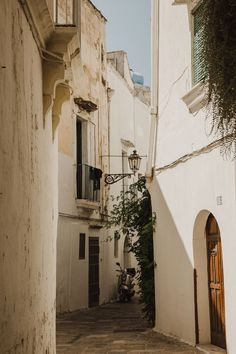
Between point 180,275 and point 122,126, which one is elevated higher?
point 122,126

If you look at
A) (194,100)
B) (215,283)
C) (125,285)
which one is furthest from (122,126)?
(215,283)

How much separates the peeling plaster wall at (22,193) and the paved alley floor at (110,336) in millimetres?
2649

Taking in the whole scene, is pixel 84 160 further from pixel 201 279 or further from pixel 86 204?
pixel 201 279

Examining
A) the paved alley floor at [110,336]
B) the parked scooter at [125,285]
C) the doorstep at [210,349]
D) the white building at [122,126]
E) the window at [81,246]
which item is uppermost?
the white building at [122,126]

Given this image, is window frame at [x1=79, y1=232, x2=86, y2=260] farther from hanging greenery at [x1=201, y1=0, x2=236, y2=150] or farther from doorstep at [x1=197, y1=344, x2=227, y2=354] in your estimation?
hanging greenery at [x1=201, y1=0, x2=236, y2=150]

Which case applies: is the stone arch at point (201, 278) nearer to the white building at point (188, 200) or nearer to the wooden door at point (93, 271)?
the white building at point (188, 200)

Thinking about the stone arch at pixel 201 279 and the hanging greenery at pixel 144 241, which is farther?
the hanging greenery at pixel 144 241

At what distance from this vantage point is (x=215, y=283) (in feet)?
26.6

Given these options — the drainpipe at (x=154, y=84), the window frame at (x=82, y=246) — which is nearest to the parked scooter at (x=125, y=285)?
the window frame at (x=82, y=246)

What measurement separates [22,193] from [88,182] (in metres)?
11.5

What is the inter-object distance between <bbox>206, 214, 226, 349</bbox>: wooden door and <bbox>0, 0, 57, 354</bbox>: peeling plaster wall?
9.31 feet

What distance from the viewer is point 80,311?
14898 mm

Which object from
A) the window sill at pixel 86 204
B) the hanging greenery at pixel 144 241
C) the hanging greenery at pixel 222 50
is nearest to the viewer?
the hanging greenery at pixel 222 50

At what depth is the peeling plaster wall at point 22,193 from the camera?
12.5ft
